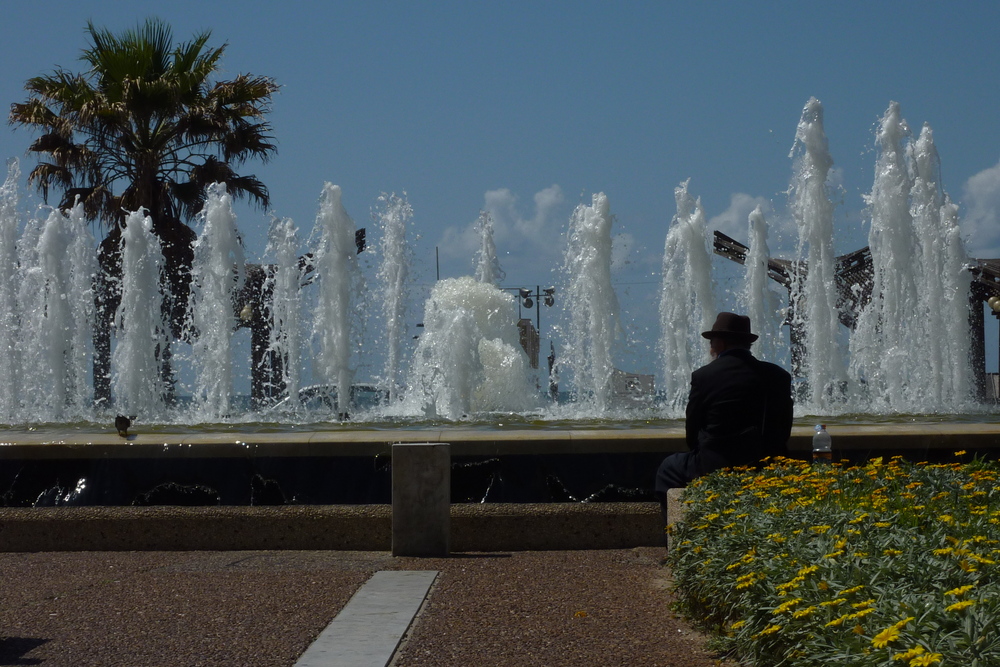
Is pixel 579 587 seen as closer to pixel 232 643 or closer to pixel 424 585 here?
pixel 424 585

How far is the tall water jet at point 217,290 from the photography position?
54.2 ft

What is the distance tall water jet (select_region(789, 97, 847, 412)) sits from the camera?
1691 cm

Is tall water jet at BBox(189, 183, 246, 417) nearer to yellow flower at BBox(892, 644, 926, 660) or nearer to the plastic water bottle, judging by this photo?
the plastic water bottle

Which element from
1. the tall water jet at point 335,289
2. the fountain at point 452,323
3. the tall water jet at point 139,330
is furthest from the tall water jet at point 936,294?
the tall water jet at point 139,330

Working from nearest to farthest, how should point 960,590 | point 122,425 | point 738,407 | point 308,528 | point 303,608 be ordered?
point 960,590
point 303,608
point 738,407
point 308,528
point 122,425

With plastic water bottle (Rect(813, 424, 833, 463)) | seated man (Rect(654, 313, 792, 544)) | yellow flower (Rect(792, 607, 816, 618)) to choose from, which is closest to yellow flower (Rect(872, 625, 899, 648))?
yellow flower (Rect(792, 607, 816, 618))

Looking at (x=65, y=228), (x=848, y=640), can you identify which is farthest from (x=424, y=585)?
(x=65, y=228)

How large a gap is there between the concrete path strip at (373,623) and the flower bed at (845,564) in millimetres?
1314

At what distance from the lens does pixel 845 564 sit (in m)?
3.53

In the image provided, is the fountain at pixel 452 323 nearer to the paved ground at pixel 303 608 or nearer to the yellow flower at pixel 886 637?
the paved ground at pixel 303 608

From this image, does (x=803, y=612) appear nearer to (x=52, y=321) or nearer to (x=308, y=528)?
(x=308, y=528)

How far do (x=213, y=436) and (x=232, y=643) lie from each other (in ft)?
11.6

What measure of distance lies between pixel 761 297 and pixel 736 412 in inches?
529

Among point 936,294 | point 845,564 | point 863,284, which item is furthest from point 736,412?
point 863,284
